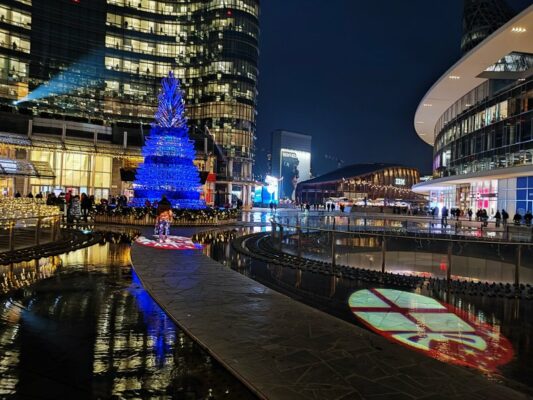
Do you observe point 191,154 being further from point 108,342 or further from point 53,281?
point 108,342

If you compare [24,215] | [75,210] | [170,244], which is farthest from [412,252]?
[75,210]

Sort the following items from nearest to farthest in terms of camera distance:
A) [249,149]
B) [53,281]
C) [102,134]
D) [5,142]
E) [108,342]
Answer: [108,342] < [53,281] < [5,142] < [102,134] < [249,149]

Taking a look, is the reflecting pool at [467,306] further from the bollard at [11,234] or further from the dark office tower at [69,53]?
the dark office tower at [69,53]

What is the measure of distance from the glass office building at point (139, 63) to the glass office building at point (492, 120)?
30357mm

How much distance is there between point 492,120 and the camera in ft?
146

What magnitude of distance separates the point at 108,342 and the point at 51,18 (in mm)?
83800

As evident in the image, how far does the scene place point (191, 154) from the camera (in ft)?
93.8

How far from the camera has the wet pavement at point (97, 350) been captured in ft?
14.5

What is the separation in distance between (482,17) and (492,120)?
1532 inches

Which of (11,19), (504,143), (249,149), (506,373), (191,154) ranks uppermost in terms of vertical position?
(11,19)

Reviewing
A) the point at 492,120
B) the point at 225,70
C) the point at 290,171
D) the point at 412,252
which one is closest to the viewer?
the point at 412,252

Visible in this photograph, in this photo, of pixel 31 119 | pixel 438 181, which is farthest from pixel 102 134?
pixel 438 181

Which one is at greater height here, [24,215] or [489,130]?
[489,130]

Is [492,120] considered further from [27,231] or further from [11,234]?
[11,234]
